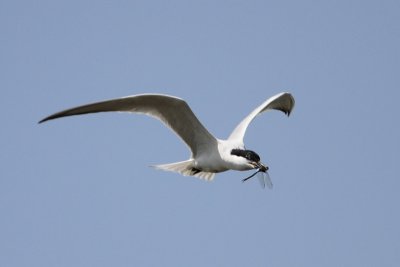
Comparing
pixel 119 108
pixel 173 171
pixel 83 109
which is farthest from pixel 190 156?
pixel 83 109

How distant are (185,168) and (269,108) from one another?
9.46ft

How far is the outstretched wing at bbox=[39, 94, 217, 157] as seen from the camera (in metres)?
10.0

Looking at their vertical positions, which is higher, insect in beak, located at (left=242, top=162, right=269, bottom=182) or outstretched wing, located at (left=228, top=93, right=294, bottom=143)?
outstretched wing, located at (left=228, top=93, right=294, bottom=143)

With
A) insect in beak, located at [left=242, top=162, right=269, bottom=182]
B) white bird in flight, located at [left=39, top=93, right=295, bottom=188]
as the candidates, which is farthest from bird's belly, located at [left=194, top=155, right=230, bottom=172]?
insect in beak, located at [left=242, top=162, right=269, bottom=182]

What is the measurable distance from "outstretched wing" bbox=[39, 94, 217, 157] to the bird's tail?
0.27 metres

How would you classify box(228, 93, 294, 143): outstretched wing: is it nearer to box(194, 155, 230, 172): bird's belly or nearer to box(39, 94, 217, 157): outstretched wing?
box(194, 155, 230, 172): bird's belly

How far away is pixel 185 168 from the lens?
12523 millimetres

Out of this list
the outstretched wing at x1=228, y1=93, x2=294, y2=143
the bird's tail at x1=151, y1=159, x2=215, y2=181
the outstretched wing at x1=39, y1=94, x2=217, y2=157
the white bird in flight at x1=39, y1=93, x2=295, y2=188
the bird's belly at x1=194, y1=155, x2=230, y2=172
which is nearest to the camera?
the outstretched wing at x1=39, y1=94, x2=217, y2=157

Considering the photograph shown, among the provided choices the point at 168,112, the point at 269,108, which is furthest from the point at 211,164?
the point at 269,108

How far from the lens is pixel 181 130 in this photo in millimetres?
11875

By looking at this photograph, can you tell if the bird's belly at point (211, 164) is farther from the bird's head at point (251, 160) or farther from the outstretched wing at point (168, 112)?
the bird's head at point (251, 160)

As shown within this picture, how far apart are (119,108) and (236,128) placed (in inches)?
129

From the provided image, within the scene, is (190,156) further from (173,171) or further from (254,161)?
(254,161)

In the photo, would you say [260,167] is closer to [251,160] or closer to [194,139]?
[251,160]
